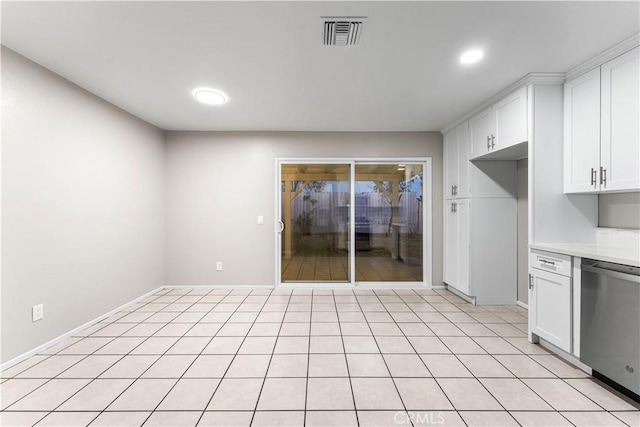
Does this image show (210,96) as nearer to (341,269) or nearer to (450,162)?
(341,269)

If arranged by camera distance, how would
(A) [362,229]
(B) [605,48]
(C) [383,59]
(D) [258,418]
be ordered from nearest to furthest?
(D) [258,418] < (B) [605,48] < (C) [383,59] < (A) [362,229]

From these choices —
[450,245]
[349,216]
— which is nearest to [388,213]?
[349,216]

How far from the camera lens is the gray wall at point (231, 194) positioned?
14.2 feet

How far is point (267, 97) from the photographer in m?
3.05

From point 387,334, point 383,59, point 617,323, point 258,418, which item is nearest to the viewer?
point 258,418

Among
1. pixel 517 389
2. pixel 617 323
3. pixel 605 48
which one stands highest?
pixel 605 48

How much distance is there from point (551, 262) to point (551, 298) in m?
0.30

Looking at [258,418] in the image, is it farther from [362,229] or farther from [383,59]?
[362,229]

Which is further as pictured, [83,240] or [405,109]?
[405,109]

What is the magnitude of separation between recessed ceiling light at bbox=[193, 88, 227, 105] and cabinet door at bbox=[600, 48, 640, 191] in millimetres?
3360

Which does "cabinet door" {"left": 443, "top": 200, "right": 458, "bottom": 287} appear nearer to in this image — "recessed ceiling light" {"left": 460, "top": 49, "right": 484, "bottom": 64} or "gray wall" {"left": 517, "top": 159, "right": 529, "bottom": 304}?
"gray wall" {"left": 517, "top": 159, "right": 529, "bottom": 304}

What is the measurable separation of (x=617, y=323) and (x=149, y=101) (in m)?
4.51

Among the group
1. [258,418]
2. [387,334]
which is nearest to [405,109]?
[387,334]

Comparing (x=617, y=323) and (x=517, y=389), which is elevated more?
(x=617, y=323)
